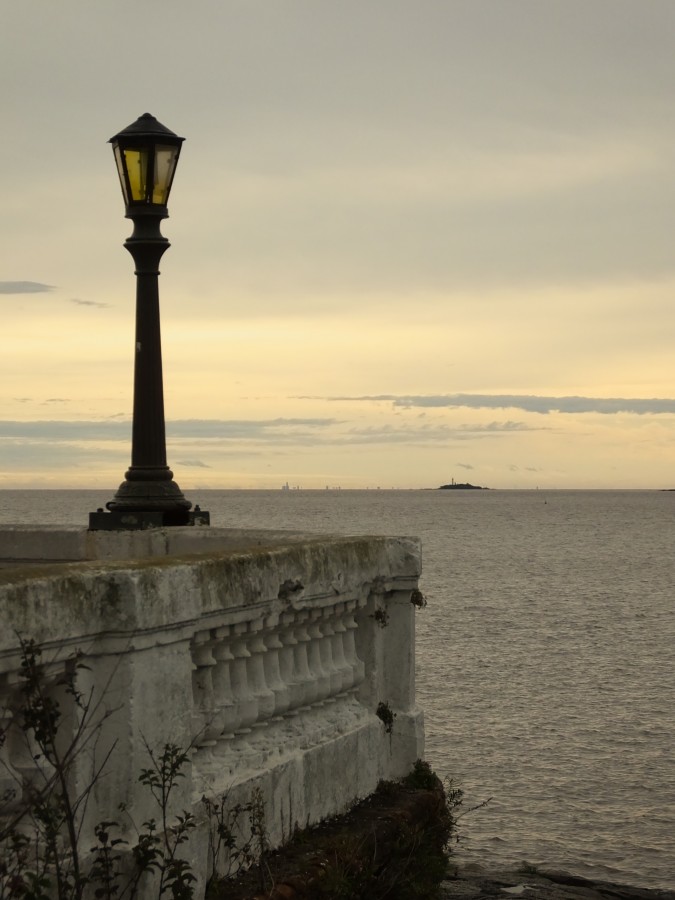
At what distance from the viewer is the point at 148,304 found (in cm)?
916

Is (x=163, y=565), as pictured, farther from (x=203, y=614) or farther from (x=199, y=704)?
(x=199, y=704)

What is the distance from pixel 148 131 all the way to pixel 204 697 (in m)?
5.32

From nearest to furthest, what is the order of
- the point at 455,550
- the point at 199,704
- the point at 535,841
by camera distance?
the point at 199,704 < the point at 535,841 < the point at 455,550

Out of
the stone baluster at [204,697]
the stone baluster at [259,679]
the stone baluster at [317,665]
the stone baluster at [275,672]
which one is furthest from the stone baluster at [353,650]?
the stone baluster at [204,697]

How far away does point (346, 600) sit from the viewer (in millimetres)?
6070

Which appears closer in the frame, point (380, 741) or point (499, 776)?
point (380, 741)

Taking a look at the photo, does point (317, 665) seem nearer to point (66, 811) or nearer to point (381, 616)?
point (381, 616)

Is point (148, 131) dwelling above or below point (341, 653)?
above

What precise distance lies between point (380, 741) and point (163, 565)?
2242mm

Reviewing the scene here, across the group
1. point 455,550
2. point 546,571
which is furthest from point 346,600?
point 455,550

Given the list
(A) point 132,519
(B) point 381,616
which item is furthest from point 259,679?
(A) point 132,519

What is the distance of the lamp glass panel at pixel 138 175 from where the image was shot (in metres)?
9.17

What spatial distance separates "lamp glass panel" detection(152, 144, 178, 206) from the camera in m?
9.19

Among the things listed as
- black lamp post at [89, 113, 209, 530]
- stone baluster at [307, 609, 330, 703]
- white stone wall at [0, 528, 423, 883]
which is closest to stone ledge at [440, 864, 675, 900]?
black lamp post at [89, 113, 209, 530]
